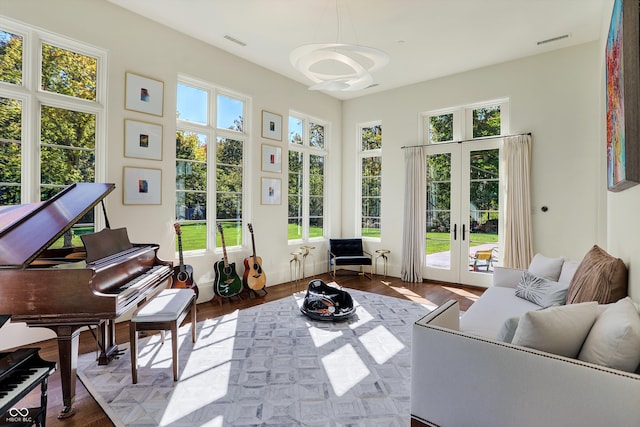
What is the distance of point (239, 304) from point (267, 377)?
207 centimetres

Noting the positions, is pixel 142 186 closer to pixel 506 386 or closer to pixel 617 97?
pixel 506 386

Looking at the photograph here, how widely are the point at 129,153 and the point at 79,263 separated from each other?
6.00ft

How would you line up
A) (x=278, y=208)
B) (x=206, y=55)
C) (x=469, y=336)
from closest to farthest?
1. (x=469, y=336)
2. (x=206, y=55)
3. (x=278, y=208)

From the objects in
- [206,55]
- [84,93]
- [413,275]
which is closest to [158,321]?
[84,93]

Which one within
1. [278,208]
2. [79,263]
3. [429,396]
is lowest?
[429,396]

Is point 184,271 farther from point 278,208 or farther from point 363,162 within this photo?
point 363,162

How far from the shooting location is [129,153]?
3896 mm

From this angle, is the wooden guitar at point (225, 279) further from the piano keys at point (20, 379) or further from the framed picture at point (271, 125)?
the piano keys at point (20, 379)

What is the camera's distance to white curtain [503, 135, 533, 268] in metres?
4.93

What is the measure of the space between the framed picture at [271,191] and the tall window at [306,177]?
400 mm

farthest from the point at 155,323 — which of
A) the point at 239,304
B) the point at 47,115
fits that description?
the point at 47,115

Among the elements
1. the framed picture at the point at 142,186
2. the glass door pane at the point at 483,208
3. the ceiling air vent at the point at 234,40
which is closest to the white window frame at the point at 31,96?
the framed picture at the point at 142,186

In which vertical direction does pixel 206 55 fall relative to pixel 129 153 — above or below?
above

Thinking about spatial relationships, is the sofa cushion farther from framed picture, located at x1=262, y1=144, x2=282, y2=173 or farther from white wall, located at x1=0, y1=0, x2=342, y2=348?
framed picture, located at x1=262, y1=144, x2=282, y2=173
